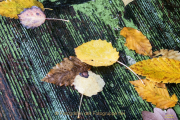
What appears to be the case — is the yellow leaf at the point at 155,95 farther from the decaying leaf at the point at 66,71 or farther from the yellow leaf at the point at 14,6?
the yellow leaf at the point at 14,6

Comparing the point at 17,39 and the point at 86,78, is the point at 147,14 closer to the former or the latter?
the point at 86,78

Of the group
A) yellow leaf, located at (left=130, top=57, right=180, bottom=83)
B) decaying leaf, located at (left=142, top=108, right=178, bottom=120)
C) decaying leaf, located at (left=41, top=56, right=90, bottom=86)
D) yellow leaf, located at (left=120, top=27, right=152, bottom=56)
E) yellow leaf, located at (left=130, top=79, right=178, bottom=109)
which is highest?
yellow leaf, located at (left=120, top=27, right=152, bottom=56)

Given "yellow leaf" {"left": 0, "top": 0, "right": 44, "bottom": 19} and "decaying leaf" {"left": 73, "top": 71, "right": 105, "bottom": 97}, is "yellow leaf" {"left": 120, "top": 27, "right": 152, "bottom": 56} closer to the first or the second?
"decaying leaf" {"left": 73, "top": 71, "right": 105, "bottom": 97}

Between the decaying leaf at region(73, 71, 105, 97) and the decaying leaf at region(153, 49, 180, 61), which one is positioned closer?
the decaying leaf at region(73, 71, 105, 97)

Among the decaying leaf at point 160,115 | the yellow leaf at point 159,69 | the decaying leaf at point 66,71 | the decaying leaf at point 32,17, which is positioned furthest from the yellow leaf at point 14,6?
the decaying leaf at point 160,115

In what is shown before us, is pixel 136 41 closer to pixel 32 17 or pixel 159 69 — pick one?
pixel 159 69

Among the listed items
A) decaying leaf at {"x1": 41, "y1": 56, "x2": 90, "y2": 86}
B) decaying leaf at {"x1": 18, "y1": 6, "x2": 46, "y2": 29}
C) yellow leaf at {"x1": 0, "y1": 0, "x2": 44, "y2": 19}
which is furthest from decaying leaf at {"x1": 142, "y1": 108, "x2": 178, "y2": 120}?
yellow leaf at {"x1": 0, "y1": 0, "x2": 44, "y2": 19}

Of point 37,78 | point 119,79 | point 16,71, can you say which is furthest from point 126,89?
point 16,71
